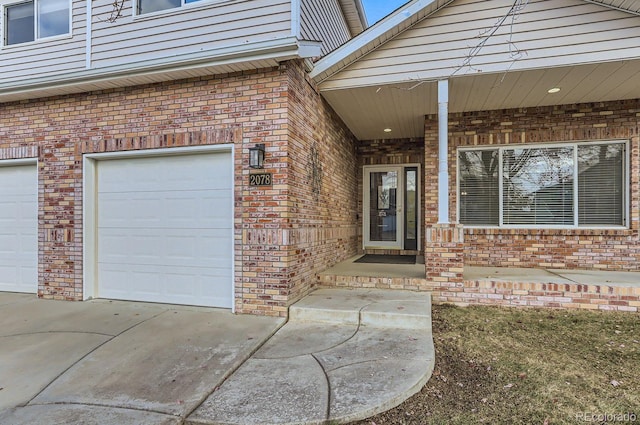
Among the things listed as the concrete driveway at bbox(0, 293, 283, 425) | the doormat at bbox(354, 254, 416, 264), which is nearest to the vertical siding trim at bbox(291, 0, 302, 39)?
the concrete driveway at bbox(0, 293, 283, 425)

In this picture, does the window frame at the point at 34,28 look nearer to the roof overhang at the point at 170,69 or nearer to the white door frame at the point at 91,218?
the roof overhang at the point at 170,69

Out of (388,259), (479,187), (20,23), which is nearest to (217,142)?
(20,23)

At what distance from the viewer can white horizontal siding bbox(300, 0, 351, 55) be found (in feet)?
15.5

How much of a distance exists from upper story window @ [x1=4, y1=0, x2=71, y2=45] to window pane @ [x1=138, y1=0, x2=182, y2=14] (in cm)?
134

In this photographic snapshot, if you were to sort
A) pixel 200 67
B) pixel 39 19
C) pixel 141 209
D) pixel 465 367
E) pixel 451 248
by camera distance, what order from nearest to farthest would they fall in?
pixel 465 367, pixel 200 67, pixel 451 248, pixel 141 209, pixel 39 19

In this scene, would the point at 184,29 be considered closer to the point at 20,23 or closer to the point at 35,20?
the point at 35,20

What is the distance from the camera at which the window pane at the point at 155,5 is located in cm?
494

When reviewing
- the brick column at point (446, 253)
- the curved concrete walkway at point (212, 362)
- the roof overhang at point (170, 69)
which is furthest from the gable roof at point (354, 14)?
the curved concrete walkway at point (212, 362)

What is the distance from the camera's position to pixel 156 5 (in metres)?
5.04

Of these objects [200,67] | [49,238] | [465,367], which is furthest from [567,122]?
[49,238]

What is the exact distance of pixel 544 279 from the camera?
5121 millimetres

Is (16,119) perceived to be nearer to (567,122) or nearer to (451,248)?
(451,248)

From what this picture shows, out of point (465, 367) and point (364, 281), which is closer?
point (465, 367)

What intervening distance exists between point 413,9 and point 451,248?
3.24 m
